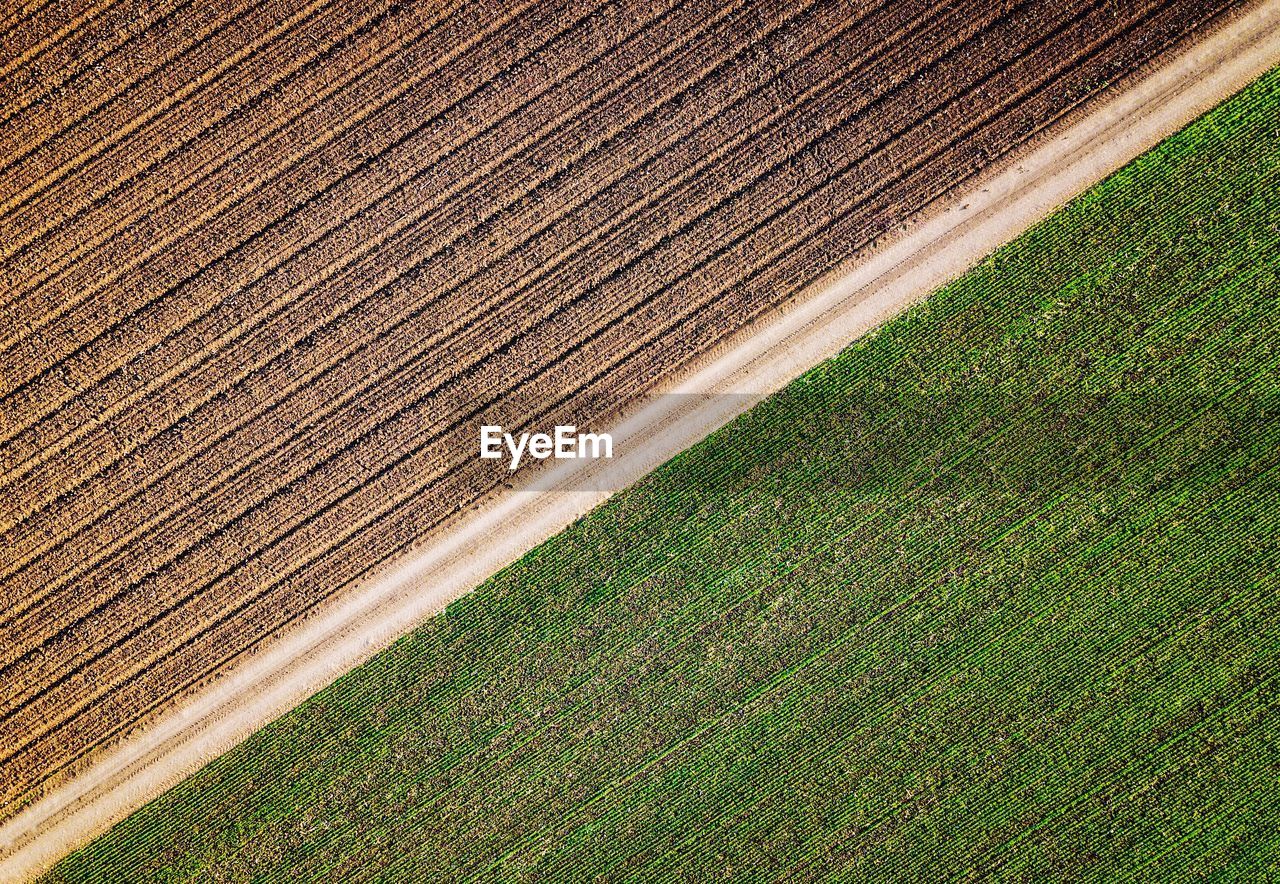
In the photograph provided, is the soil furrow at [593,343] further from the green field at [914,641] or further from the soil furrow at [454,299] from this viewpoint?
the green field at [914,641]

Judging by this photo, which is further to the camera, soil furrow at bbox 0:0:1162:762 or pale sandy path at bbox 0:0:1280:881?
soil furrow at bbox 0:0:1162:762

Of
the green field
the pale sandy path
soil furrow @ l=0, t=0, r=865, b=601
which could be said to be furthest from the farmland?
the green field

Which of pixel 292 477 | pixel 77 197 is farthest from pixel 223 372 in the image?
pixel 77 197

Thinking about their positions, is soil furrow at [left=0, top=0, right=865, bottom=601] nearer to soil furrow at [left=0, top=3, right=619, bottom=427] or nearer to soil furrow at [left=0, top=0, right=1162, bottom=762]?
soil furrow at [left=0, top=0, right=1162, bottom=762]

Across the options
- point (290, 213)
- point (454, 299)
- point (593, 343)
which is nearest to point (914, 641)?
point (593, 343)

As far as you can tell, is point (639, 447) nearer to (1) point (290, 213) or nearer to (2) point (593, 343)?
(2) point (593, 343)

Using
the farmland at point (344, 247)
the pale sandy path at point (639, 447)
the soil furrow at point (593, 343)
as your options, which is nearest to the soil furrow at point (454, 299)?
the farmland at point (344, 247)

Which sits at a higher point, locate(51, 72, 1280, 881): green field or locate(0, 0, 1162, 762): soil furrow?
locate(0, 0, 1162, 762): soil furrow

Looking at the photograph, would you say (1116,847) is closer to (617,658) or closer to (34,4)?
(617,658)
